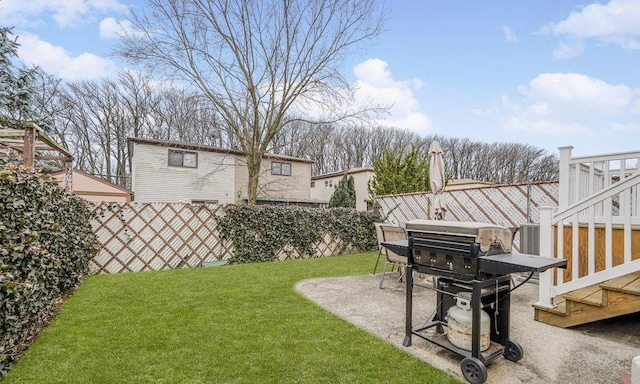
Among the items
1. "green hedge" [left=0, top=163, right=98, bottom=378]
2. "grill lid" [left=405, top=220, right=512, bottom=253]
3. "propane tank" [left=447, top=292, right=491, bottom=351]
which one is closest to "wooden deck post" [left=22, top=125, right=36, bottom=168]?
"green hedge" [left=0, top=163, right=98, bottom=378]

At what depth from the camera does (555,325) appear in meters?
3.02

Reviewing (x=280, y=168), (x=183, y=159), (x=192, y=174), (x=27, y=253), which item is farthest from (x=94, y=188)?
(x=27, y=253)

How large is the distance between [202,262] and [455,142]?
2894 centimetres

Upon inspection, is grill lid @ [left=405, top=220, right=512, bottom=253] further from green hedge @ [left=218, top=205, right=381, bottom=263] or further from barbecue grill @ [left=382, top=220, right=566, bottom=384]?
green hedge @ [left=218, top=205, right=381, bottom=263]

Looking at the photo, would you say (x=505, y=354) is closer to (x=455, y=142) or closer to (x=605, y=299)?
(x=605, y=299)

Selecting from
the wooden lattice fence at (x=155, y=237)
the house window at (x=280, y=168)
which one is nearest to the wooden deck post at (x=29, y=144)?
the wooden lattice fence at (x=155, y=237)

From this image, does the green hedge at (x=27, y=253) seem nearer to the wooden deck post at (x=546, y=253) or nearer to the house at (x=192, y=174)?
the wooden deck post at (x=546, y=253)

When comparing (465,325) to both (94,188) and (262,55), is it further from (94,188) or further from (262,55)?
(94,188)

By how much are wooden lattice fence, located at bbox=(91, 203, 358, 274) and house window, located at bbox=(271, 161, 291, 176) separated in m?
8.80

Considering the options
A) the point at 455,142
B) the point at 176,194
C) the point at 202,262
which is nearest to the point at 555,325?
the point at 202,262

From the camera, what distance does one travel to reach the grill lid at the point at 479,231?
2113 mm

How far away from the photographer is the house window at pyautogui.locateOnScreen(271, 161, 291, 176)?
50.9 ft

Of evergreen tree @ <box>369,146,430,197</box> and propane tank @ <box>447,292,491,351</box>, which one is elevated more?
evergreen tree @ <box>369,146,430,197</box>

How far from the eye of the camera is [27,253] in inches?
95.7
